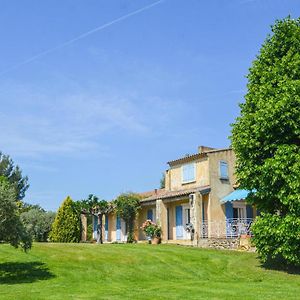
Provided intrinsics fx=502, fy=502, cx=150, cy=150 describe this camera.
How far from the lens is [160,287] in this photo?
779 inches

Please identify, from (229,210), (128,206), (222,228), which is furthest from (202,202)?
(128,206)

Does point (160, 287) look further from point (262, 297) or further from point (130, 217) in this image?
point (130, 217)

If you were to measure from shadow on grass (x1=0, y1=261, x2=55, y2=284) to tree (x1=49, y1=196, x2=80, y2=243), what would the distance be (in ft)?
62.9

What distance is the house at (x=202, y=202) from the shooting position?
124 ft

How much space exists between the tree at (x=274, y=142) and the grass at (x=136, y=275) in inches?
83.0

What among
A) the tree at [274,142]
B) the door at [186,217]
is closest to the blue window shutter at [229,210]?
the door at [186,217]

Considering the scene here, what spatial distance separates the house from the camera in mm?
37656

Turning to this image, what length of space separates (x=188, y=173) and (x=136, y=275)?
1930 cm

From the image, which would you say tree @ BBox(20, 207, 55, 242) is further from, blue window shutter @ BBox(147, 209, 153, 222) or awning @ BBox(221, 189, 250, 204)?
awning @ BBox(221, 189, 250, 204)

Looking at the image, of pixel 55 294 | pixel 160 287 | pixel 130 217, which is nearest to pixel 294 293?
pixel 160 287

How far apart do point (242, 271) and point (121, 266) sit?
5898 mm

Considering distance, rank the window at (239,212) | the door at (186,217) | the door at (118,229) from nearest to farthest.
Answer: the window at (239,212) < the door at (186,217) < the door at (118,229)

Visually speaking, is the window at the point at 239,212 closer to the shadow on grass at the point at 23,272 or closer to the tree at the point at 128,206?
the tree at the point at 128,206

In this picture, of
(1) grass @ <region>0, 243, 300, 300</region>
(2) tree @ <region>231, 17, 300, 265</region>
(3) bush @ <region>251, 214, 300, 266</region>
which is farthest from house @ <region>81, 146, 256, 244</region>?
(3) bush @ <region>251, 214, 300, 266</region>
